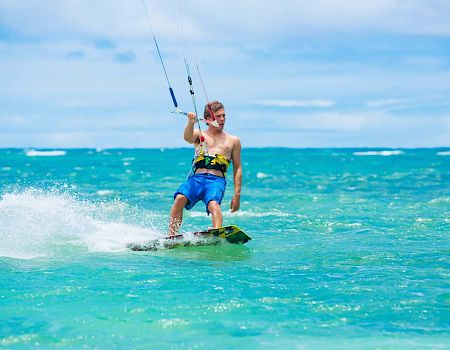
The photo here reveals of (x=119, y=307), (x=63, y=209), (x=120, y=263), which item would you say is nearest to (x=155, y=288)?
(x=119, y=307)

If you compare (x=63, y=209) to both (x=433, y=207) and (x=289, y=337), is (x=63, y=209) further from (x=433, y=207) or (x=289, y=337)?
(x=433, y=207)

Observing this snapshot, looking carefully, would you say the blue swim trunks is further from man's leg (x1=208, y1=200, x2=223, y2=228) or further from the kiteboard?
Answer: the kiteboard

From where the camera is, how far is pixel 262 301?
6074 mm

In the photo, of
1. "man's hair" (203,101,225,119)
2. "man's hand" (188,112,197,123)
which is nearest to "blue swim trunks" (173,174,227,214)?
"man's hair" (203,101,225,119)

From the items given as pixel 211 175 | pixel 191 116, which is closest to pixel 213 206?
pixel 211 175

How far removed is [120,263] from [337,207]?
9.87m

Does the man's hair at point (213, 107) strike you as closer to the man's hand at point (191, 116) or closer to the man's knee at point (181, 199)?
the man's hand at point (191, 116)

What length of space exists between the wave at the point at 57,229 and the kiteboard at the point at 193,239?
25 centimetres

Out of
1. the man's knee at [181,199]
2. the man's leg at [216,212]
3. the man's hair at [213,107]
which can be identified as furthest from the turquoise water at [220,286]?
the man's hair at [213,107]

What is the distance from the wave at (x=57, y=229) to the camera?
29.2ft

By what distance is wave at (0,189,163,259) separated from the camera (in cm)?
889

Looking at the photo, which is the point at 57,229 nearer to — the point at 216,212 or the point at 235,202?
the point at 216,212

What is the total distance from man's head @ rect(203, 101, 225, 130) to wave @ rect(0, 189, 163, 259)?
1.74 metres

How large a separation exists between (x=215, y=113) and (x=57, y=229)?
326 cm
